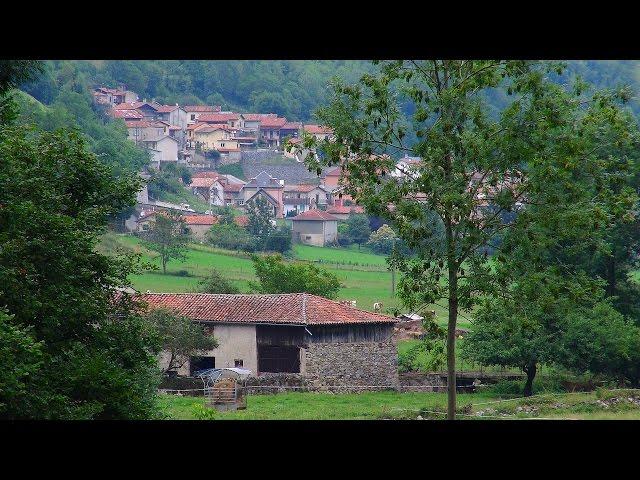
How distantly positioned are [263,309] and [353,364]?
330 centimetres

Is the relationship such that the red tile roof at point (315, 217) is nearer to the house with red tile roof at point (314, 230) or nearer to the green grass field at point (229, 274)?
the house with red tile roof at point (314, 230)

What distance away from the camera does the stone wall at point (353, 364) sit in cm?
2947

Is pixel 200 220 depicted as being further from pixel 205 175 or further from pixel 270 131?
pixel 270 131

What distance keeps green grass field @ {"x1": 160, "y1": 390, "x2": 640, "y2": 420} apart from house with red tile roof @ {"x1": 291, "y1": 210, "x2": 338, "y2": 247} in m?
37.2

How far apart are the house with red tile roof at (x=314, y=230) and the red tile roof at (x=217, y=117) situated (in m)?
37.6

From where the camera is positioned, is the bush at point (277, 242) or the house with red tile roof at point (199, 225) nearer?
the house with red tile roof at point (199, 225)

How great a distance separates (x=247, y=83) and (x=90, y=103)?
2823 centimetres

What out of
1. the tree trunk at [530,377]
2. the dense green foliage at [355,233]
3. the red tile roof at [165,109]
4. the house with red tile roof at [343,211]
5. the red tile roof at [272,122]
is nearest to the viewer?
the tree trunk at [530,377]

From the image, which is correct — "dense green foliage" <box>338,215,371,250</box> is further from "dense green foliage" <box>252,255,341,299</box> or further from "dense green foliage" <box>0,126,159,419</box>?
"dense green foliage" <box>0,126,159,419</box>

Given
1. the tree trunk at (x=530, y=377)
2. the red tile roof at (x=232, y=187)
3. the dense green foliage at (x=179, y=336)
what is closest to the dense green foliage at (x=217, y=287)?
the dense green foliage at (x=179, y=336)

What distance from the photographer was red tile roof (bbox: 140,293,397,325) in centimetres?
2981
